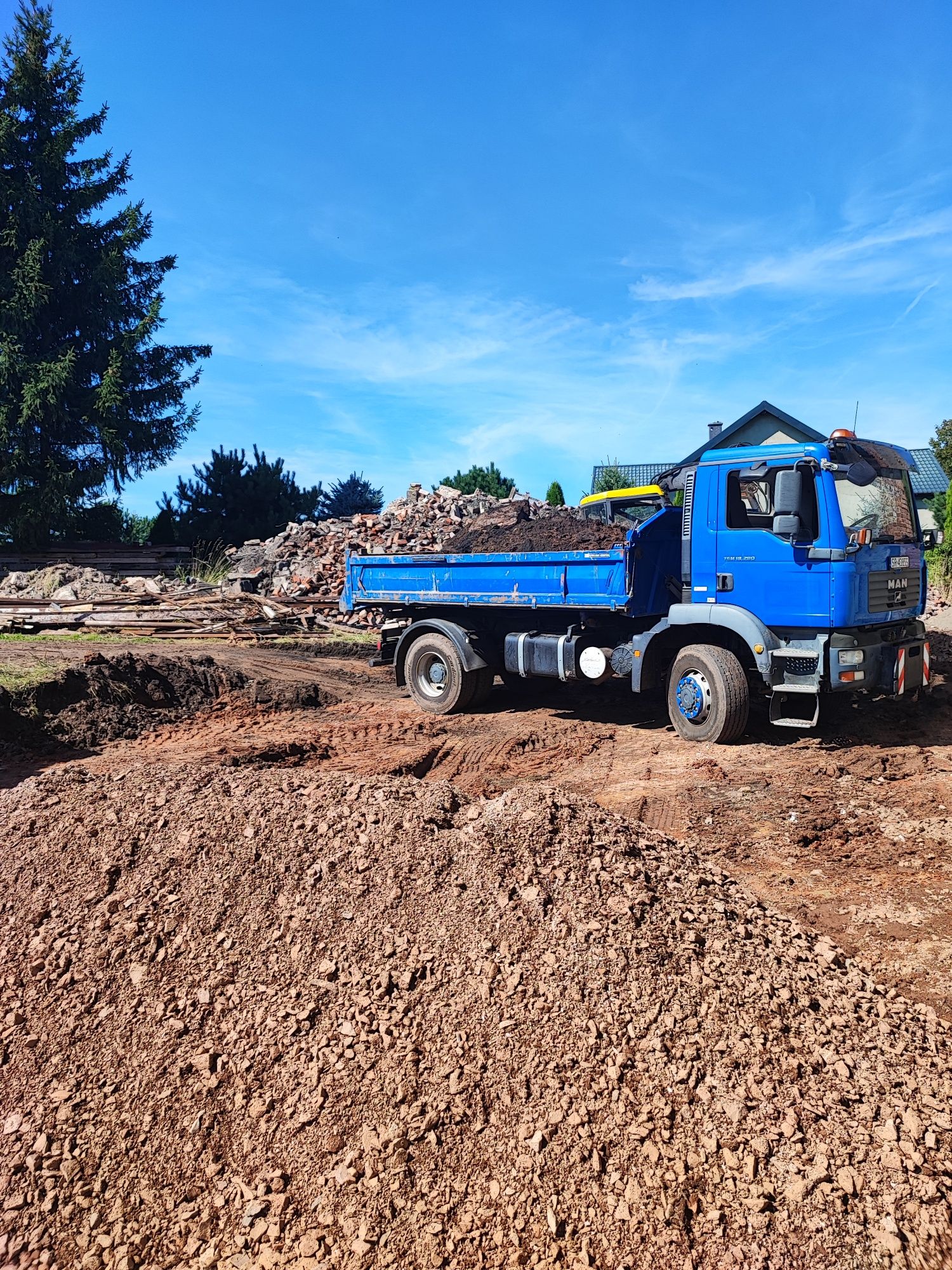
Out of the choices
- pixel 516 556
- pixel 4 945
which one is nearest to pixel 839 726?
pixel 516 556

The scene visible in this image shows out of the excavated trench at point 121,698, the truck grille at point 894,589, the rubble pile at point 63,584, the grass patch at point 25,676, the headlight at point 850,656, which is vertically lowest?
the excavated trench at point 121,698

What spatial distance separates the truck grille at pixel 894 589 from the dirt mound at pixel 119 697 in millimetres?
6972

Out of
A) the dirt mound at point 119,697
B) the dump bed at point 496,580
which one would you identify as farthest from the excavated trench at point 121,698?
the dump bed at point 496,580

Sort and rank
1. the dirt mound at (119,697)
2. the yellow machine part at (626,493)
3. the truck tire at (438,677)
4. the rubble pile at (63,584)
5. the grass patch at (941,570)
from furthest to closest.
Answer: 1. the grass patch at (941,570)
2. the rubble pile at (63,584)
3. the truck tire at (438,677)
4. the dirt mound at (119,697)
5. the yellow machine part at (626,493)

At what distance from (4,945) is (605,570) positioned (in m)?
6.45

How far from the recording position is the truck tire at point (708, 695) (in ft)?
27.5

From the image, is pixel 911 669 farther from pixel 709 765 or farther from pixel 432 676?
pixel 432 676

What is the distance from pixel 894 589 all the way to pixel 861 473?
1.34 metres

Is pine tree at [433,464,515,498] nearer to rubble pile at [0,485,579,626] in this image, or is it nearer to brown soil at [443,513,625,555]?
rubble pile at [0,485,579,626]

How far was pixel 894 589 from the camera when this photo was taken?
848cm

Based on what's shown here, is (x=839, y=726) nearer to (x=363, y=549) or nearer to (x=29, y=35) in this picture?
(x=363, y=549)

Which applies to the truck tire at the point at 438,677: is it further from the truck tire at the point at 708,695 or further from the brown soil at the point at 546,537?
the truck tire at the point at 708,695

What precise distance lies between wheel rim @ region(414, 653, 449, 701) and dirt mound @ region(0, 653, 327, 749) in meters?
1.49

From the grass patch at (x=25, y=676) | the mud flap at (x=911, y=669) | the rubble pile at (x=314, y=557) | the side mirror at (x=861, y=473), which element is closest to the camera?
the side mirror at (x=861, y=473)
